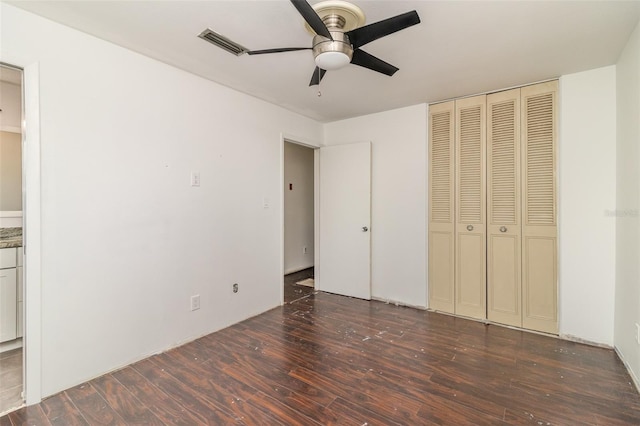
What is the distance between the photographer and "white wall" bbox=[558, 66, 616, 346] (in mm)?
2535

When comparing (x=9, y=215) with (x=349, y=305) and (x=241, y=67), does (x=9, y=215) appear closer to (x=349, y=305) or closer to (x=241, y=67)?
(x=241, y=67)

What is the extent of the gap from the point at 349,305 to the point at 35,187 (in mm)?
3061

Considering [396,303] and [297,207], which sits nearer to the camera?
[396,303]

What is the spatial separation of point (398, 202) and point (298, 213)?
7.62 feet

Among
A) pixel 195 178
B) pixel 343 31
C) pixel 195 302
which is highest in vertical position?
pixel 343 31

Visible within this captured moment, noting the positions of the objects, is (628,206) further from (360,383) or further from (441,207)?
(360,383)

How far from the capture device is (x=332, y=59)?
5.80 feet

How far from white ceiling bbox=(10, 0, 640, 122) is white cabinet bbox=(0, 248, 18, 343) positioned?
189 centimetres

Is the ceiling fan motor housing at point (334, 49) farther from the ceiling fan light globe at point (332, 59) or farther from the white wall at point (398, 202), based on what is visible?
the white wall at point (398, 202)

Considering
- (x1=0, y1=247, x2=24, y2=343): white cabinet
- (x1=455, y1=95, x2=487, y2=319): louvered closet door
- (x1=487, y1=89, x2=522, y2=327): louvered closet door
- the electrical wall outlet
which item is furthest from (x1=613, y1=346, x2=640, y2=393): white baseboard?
(x1=0, y1=247, x2=24, y2=343): white cabinet

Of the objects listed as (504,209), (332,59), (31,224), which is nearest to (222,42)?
(332,59)

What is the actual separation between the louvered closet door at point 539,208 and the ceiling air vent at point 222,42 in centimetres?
269

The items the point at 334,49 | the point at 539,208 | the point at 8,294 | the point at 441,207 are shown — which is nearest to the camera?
the point at 334,49

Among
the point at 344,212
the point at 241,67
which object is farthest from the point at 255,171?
the point at 344,212
